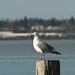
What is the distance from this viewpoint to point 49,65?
34.5 feet

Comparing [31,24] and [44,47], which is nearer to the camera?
[44,47]

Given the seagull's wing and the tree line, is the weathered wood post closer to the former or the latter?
the seagull's wing

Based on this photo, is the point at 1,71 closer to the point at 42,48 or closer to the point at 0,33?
the point at 42,48

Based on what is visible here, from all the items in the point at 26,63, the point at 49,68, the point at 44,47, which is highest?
the point at 44,47

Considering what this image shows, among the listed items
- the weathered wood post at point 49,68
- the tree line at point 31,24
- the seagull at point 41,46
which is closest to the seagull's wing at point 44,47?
the seagull at point 41,46

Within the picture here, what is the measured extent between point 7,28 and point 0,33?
334 inches

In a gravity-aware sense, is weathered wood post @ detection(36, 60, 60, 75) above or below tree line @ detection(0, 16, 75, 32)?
below

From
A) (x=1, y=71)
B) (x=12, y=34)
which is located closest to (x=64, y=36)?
(x=12, y=34)

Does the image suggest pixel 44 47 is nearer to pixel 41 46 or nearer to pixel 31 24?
pixel 41 46

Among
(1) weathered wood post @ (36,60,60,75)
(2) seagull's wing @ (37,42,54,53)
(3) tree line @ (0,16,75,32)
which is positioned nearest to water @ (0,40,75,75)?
(2) seagull's wing @ (37,42,54,53)

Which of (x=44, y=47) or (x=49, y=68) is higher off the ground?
(x=44, y=47)

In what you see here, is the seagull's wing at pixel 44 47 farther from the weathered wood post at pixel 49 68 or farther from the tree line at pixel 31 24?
the tree line at pixel 31 24

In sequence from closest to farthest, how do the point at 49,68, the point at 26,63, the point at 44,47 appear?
the point at 49,68 < the point at 44,47 < the point at 26,63

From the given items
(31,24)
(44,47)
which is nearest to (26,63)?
(44,47)
